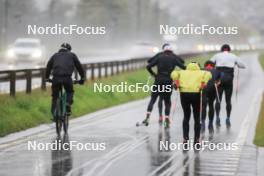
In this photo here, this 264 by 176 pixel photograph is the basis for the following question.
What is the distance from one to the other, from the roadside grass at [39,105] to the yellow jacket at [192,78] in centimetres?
421

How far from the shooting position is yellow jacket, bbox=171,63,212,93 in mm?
13828

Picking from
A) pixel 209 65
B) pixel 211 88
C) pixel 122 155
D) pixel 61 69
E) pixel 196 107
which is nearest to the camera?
pixel 122 155

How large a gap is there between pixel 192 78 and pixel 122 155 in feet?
6.57

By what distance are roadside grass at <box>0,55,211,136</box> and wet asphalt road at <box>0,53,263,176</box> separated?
860 millimetres

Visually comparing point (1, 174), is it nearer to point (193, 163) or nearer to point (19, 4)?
point (193, 163)

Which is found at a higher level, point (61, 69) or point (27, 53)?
point (27, 53)

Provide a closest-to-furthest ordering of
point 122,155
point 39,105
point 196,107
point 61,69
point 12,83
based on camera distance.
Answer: point 122,155 < point 196,107 < point 61,69 < point 39,105 < point 12,83

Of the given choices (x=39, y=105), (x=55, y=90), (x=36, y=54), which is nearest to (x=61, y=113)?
(x=55, y=90)

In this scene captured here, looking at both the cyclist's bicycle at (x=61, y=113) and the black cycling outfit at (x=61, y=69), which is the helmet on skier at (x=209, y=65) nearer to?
the black cycling outfit at (x=61, y=69)

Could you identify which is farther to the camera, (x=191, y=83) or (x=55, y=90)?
(x=55, y=90)

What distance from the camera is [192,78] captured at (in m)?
13.9

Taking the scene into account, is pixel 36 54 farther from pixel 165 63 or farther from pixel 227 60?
pixel 165 63

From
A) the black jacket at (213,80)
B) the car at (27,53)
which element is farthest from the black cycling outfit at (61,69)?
the car at (27,53)

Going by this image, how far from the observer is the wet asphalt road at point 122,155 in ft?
37.2
